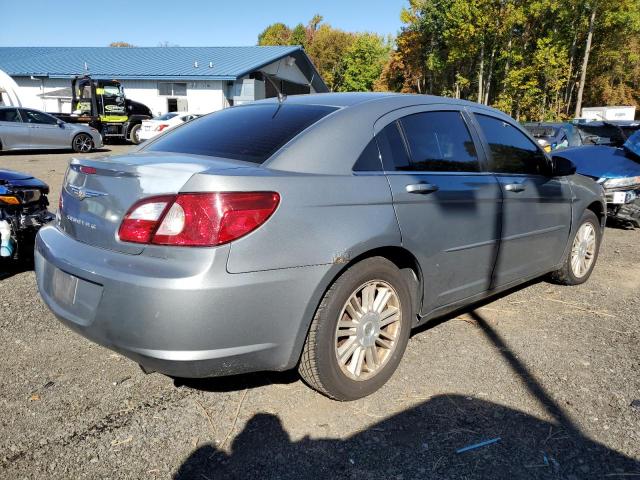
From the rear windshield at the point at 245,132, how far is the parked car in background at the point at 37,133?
15.6 metres

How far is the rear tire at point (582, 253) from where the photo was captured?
4727mm

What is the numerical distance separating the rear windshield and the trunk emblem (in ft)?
1.84

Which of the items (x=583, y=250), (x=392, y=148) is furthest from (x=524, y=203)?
(x=583, y=250)

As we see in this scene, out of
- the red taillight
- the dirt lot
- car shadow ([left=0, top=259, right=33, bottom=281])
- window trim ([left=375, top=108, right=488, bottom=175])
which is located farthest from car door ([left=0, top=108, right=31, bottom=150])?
the red taillight

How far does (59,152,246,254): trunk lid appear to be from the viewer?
2365mm

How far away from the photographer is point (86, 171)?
2.70 metres

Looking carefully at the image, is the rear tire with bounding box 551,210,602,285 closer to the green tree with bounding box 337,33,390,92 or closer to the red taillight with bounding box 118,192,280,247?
the red taillight with bounding box 118,192,280,247

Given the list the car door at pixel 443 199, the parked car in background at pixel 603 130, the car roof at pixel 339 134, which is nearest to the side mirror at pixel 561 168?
the car door at pixel 443 199

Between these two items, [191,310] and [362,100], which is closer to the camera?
[191,310]

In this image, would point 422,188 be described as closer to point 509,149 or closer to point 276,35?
point 509,149

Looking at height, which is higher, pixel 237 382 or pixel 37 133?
pixel 37 133

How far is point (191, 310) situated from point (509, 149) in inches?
109

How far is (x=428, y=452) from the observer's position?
7.98 feet

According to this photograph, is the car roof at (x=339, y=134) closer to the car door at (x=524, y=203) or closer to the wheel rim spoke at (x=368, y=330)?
the wheel rim spoke at (x=368, y=330)
